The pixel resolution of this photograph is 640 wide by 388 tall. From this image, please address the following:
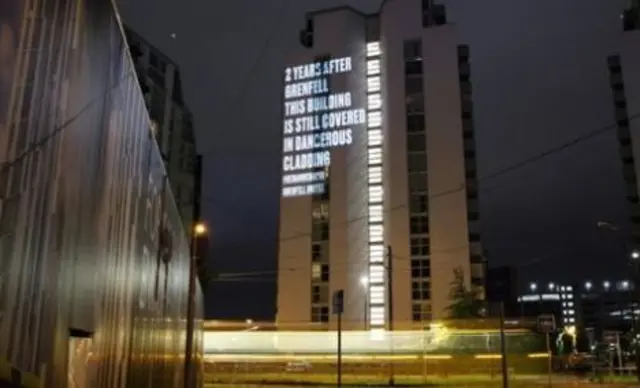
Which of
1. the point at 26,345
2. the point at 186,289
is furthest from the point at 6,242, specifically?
the point at 186,289

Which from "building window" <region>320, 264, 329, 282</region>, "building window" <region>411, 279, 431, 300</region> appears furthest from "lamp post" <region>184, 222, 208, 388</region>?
"building window" <region>320, 264, 329, 282</region>

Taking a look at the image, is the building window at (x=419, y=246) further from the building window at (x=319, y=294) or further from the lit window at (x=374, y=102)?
the lit window at (x=374, y=102)

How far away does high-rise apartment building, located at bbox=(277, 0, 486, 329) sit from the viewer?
71375 mm

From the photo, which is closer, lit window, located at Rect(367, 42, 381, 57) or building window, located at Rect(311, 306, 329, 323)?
building window, located at Rect(311, 306, 329, 323)

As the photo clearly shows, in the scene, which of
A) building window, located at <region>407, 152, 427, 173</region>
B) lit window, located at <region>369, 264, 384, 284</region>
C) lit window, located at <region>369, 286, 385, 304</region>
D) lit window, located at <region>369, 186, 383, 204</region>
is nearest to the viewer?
lit window, located at <region>369, 286, 385, 304</region>

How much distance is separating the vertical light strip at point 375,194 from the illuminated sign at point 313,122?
1743mm

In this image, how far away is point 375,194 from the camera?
75812 mm

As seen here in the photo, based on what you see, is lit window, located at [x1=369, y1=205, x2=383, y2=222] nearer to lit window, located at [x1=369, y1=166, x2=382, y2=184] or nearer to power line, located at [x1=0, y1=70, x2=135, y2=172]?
lit window, located at [x1=369, y1=166, x2=382, y2=184]

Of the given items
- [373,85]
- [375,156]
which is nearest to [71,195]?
[375,156]

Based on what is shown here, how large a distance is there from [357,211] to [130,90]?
68.9 meters

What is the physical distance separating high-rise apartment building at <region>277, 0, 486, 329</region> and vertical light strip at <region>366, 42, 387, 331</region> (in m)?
0.11

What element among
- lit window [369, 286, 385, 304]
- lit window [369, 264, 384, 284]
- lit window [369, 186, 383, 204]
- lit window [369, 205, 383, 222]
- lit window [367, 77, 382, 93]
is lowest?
lit window [369, 286, 385, 304]

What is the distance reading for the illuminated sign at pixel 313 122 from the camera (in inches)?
3066

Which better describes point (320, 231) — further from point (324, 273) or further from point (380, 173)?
point (380, 173)
